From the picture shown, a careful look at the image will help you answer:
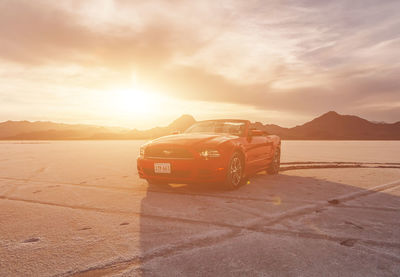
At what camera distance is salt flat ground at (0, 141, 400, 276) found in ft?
8.33

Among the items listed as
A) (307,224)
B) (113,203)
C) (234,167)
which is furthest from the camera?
(234,167)

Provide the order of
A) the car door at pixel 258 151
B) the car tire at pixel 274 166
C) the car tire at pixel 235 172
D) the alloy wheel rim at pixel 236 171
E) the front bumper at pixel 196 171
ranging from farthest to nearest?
the car tire at pixel 274 166 < the car door at pixel 258 151 < the alloy wheel rim at pixel 236 171 < the car tire at pixel 235 172 < the front bumper at pixel 196 171

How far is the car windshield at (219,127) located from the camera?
7.14 meters

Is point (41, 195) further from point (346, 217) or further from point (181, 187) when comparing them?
point (346, 217)

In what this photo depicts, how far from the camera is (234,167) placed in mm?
6191

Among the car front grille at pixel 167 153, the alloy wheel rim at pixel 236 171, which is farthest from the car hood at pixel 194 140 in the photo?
the alloy wheel rim at pixel 236 171

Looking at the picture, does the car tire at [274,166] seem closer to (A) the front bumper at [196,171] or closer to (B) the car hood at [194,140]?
(B) the car hood at [194,140]

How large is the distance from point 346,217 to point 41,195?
4.80 metres

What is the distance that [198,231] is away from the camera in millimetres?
3443

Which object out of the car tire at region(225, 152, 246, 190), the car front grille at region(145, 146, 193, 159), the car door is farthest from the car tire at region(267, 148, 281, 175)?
the car front grille at region(145, 146, 193, 159)

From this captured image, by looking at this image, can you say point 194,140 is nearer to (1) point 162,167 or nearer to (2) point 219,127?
(1) point 162,167

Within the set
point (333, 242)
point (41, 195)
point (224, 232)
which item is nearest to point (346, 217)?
point (333, 242)

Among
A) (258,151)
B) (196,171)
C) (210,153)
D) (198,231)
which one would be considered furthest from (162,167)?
(258,151)

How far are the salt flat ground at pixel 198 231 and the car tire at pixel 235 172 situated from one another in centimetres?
20
